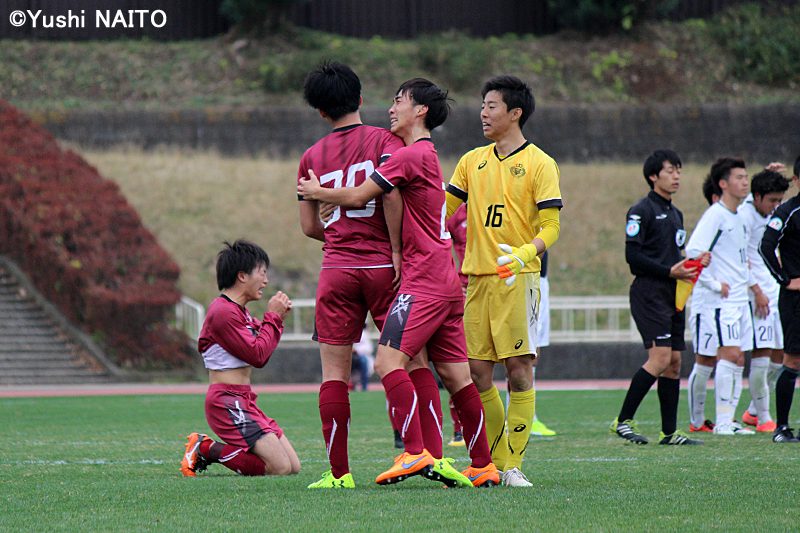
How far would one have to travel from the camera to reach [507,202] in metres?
6.55

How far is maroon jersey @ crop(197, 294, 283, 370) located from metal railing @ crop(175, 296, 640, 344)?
16031 millimetres

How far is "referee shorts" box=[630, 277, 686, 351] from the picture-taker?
9.27 m

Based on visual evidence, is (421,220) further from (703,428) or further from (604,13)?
(604,13)

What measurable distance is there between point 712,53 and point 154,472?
1365 inches

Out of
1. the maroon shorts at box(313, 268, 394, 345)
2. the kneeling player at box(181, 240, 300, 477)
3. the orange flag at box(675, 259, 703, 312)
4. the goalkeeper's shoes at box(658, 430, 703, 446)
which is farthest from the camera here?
the orange flag at box(675, 259, 703, 312)

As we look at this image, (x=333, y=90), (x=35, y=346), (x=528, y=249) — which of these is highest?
(x=333, y=90)

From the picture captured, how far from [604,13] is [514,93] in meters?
33.5

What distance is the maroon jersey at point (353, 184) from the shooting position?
243 inches

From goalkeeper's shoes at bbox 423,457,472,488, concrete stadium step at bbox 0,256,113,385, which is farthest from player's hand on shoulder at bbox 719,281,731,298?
concrete stadium step at bbox 0,256,113,385

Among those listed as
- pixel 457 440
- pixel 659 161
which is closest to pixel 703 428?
pixel 457 440

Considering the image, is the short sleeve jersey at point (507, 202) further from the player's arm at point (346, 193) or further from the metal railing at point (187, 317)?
the metal railing at point (187, 317)

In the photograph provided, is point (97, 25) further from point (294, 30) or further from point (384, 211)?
point (384, 211)

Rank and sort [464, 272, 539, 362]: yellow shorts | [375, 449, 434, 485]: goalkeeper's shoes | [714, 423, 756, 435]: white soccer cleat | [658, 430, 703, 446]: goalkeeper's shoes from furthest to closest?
[714, 423, 756, 435]: white soccer cleat
[658, 430, 703, 446]: goalkeeper's shoes
[464, 272, 539, 362]: yellow shorts
[375, 449, 434, 485]: goalkeeper's shoes

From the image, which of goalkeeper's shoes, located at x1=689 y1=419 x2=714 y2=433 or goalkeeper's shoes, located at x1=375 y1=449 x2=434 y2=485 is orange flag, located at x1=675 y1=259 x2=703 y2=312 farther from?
goalkeeper's shoes, located at x1=375 y1=449 x2=434 y2=485
